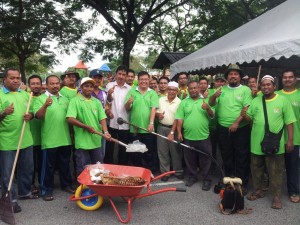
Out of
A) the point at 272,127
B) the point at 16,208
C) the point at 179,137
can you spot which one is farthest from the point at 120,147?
the point at 272,127

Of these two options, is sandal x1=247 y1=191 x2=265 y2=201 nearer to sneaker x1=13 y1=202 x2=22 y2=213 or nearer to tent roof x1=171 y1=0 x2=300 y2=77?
tent roof x1=171 y1=0 x2=300 y2=77

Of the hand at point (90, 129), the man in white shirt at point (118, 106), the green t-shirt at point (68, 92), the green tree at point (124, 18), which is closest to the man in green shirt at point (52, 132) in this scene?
the hand at point (90, 129)

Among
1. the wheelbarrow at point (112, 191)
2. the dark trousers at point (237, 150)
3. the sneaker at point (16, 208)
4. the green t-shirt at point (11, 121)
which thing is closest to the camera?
the wheelbarrow at point (112, 191)

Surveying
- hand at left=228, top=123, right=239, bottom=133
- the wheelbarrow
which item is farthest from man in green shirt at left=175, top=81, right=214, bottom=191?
the wheelbarrow

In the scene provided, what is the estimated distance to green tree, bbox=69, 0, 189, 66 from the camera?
45.1 ft

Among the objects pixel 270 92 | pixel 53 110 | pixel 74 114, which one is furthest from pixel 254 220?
pixel 53 110

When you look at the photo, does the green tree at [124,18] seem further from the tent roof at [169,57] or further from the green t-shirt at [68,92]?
the green t-shirt at [68,92]

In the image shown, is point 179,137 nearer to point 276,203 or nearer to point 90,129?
point 90,129

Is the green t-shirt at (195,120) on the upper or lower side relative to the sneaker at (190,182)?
upper

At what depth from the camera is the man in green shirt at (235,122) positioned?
5008 millimetres

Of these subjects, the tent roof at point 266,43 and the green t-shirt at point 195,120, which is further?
the green t-shirt at point 195,120

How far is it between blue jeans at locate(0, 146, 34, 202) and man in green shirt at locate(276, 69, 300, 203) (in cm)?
389

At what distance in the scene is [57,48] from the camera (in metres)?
17.1

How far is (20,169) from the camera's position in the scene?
4617mm
